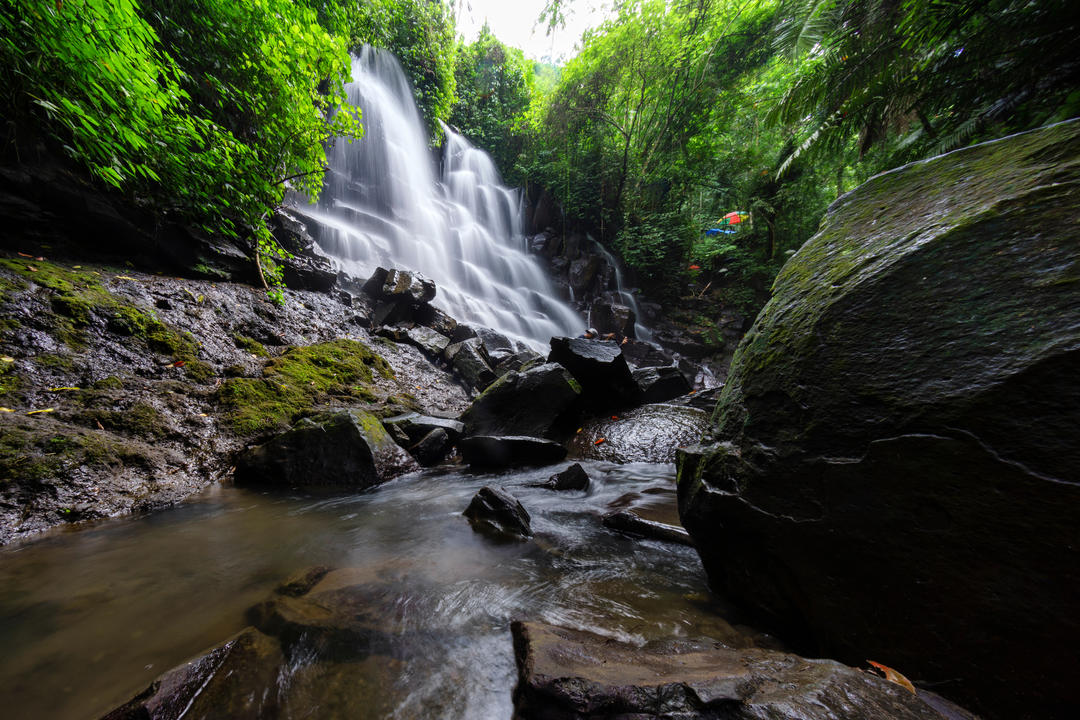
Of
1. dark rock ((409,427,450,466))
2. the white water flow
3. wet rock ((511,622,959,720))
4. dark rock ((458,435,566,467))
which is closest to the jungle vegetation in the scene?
the white water flow

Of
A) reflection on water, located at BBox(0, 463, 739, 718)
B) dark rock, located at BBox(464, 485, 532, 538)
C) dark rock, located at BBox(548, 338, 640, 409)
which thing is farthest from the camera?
dark rock, located at BBox(548, 338, 640, 409)

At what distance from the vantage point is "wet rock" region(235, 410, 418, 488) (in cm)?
324

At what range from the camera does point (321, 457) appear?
11.1 feet

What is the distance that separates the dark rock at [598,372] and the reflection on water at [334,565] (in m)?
2.65

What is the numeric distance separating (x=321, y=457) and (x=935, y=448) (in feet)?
13.2

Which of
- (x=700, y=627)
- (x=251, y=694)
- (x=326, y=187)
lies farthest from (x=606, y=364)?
(x=326, y=187)

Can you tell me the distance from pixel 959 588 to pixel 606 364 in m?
4.36

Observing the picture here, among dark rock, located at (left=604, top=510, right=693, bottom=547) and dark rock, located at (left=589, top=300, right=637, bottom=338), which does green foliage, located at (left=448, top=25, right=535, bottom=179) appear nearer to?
dark rock, located at (left=589, top=300, right=637, bottom=338)

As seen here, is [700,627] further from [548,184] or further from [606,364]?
[548,184]

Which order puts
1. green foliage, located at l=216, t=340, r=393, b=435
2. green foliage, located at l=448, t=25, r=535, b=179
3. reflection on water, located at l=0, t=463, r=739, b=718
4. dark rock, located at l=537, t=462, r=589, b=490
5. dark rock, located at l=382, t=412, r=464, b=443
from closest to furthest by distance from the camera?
reflection on water, located at l=0, t=463, r=739, b=718 < dark rock, located at l=537, t=462, r=589, b=490 < green foliage, located at l=216, t=340, r=393, b=435 < dark rock, located at l=382, t=412, r=464, b=443 < green foliage, located at l=448, t=25, r=535, b=179

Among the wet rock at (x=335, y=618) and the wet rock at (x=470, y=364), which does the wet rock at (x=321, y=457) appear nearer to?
the wet rock at (x=335, y=618)

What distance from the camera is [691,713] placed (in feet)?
2.93

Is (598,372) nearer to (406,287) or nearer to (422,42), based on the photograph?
(406,287)

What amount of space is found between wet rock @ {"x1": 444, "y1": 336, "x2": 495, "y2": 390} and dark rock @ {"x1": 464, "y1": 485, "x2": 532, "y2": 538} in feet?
13.9
